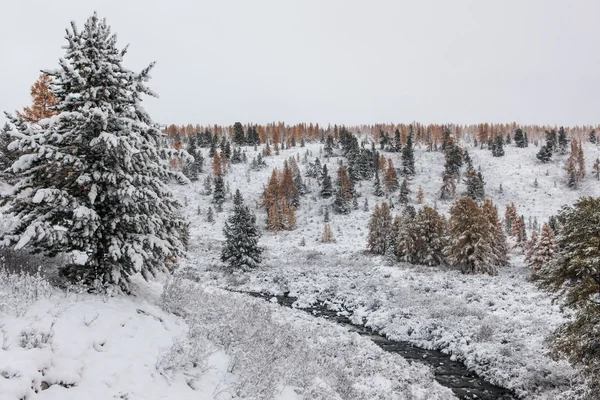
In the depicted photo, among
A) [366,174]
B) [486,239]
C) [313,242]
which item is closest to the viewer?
[486,239]

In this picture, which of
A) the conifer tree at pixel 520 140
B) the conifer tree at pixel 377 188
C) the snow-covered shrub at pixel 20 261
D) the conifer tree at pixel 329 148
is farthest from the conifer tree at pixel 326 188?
the conifer tree at pixel 520 140

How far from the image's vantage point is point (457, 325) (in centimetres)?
2080

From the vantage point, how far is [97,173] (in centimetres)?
798

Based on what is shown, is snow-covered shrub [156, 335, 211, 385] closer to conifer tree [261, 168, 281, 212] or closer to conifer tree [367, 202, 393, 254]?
conifer tree [367, 202, 393, 254]

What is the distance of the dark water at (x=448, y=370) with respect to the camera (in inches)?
563

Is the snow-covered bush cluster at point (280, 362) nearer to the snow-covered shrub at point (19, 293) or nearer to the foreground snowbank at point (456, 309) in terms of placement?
the snow-covered shrub at point (19, 293)

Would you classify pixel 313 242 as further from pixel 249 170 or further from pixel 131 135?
pixel 131 135

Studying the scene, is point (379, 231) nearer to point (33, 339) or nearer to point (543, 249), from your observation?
point (543, 249)

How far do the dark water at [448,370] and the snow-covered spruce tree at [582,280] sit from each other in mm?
3700

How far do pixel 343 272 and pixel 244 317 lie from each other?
30190mm

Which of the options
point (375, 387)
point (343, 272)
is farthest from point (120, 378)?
point (343, 272)

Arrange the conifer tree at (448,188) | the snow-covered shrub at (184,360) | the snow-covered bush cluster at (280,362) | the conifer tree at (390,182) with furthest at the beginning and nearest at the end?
the conifer tree at (390,182)
the conifer tree at (448,188)
the snow-covered bush cluster at (280,362)
the snow-covered shrub at (184,360)

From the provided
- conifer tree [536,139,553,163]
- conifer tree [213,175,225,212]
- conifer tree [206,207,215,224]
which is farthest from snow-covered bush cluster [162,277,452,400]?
conifer tree [536,139,553,163]

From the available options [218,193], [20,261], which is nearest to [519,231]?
[218,193]
